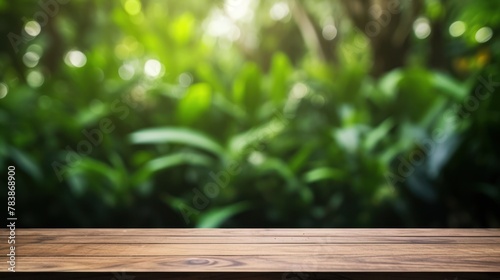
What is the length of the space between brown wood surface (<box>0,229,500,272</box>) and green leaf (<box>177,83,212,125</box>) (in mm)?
625

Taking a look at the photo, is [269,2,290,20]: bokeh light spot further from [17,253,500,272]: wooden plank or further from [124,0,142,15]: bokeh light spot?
[17,253,500,272]: wooden plank

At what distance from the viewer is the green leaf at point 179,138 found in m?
1.61

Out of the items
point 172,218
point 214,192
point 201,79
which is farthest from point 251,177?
point 201,79

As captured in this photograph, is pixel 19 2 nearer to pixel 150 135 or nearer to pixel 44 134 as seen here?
pixel 44 134

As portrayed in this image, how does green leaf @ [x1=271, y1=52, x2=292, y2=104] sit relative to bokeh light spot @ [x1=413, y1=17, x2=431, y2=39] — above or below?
below

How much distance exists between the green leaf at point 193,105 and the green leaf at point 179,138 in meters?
0.06

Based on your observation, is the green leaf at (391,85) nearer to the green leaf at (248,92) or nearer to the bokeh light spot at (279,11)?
→ the green leaf at (248,92)

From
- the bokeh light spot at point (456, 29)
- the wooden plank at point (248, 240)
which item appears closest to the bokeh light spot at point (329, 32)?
the bokeh light spot at point (456, 29)

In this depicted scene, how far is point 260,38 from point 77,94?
1.44 meters

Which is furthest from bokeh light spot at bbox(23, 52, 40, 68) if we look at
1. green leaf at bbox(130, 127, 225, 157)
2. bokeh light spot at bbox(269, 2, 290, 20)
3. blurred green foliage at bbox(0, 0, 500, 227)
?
bokeh light spot at bbox(269, 2, 290, 20)

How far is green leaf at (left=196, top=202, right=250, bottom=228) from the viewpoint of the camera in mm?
1547

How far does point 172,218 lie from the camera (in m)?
1.75

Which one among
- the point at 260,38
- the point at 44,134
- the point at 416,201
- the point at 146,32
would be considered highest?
the point at 260,38
